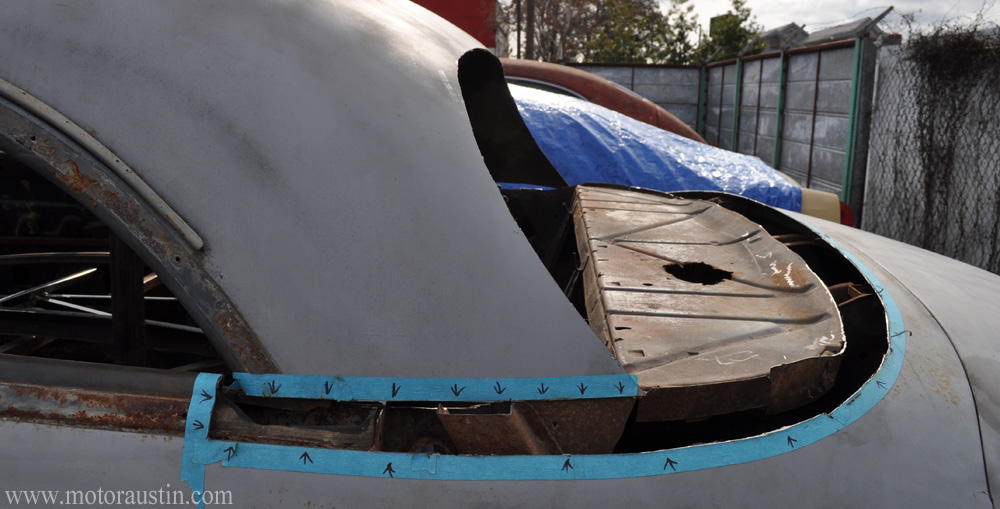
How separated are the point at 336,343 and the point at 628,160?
13.5 ft

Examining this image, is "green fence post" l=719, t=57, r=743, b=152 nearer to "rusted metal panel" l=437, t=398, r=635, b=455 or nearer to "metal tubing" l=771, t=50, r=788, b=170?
"metal tubing" l=771, t=50, r=788, b=170

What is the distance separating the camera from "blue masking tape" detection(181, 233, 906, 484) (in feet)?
3.69

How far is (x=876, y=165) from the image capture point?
24.2 ft

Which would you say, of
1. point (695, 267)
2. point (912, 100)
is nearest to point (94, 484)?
point (695, 267)

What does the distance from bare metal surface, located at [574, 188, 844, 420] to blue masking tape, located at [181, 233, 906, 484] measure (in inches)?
4.0

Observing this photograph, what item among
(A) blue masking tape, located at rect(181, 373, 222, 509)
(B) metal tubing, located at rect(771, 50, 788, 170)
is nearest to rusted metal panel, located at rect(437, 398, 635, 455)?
(A) blue masking tape, located at rect(181, 373, 222, 509)

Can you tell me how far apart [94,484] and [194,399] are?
0.20 metres

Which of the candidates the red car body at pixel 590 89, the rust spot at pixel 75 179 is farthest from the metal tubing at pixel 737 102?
the rust spot at pixel 75 179

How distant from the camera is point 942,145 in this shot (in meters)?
6.29

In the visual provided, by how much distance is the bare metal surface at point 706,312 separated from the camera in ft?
4.27

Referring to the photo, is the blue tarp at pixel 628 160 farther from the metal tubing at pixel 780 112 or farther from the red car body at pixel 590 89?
the metal tubing at pixel 780 112

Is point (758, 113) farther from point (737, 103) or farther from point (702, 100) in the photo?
point (702, 100)

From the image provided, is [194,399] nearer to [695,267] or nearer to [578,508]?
[578,508]

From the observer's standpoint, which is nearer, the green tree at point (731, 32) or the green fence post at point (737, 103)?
the green fence post at point (737, 103)
